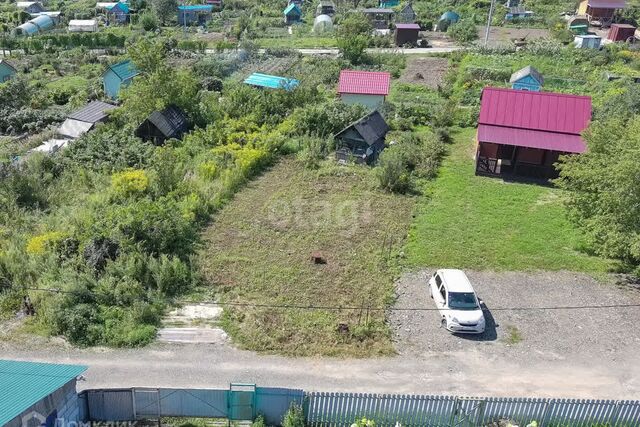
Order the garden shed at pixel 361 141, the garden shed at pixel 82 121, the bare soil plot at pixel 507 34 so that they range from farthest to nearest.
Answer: the bare soil plot at pixel 507 34 → the garden shed at pixel 82 121 → the garden shed at pixel 361 141

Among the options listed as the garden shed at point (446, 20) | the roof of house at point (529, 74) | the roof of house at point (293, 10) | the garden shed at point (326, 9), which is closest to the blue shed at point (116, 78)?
the roof of house at point (529, 74)

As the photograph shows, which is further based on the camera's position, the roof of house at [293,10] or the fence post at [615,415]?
the roof of house at [293,10]

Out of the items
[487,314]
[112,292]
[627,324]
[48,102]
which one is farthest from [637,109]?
[48,102]

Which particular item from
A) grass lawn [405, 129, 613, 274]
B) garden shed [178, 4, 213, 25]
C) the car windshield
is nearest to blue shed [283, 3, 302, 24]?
garden shed [178, 4, 213, 25]

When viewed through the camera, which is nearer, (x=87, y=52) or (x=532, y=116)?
(x=532, y=116)

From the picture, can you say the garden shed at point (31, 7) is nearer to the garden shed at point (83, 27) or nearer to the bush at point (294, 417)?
the garden shed at point (83, 27)

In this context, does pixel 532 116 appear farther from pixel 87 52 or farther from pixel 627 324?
pixel 87 52
